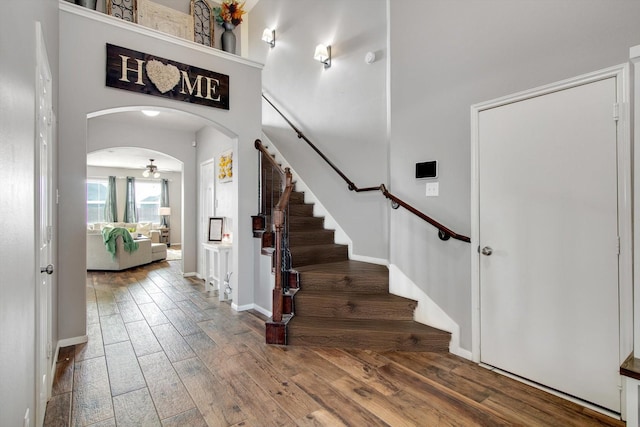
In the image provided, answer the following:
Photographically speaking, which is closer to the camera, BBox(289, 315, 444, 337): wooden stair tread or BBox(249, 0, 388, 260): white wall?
BBox(289, 315, 444, 337): wooden stair tread

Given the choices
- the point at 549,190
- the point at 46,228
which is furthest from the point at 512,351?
the point at 46,228

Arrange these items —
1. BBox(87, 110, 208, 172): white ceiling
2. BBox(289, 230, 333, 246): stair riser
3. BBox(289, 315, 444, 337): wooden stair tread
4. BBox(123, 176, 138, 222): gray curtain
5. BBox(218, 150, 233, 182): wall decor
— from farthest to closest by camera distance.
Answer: BBox(123, 176, 138, 222): gray curtain
BBox(87, 110, 208, 172): white ceiling
BBox(218, 150, 233, 182): wall decor
BBox(289, 230, 333, 246): stair riser
BBox(289, 315, 444, 337): wooden stair tread

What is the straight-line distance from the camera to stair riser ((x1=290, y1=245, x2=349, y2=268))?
3.51m

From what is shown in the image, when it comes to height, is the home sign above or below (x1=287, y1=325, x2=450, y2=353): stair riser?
above

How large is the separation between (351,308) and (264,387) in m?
1.12

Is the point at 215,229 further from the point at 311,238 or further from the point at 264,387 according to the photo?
the point at 264,387

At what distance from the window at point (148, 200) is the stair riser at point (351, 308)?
10.4m

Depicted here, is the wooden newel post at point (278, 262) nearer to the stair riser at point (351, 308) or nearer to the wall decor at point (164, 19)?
the stair riser at point (351, 308)

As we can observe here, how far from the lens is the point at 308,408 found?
193 cm

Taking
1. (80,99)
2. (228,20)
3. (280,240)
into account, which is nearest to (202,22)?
(228,20)

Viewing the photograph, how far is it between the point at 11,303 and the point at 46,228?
4.02 feet

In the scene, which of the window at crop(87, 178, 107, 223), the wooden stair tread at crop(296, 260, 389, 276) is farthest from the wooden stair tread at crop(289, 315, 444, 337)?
the window at crop(87, 178, 107, 223)

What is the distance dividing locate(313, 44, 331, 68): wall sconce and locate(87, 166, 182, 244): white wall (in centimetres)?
923

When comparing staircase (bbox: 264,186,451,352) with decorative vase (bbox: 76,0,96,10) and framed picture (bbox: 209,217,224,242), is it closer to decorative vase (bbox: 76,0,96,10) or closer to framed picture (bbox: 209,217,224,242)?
framed picture (bbox: 209,217,224,242)
